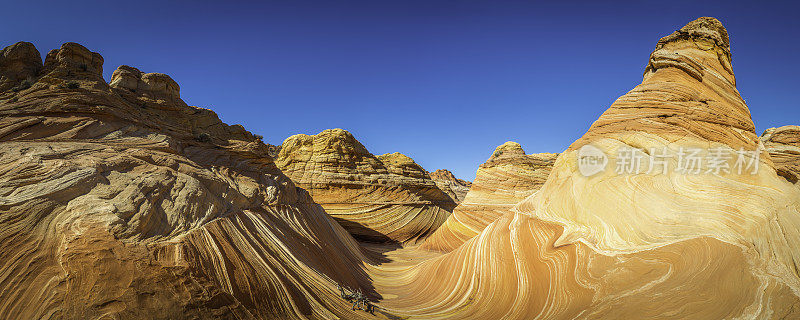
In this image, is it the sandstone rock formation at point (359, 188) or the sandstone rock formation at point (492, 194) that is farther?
the sandstone rock formation at point (359, 188)

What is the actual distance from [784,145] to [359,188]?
1692 centimetres

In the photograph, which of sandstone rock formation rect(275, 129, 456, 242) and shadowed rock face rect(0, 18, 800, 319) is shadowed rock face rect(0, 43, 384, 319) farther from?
sandstone rock formation rect(275, 129, 456, 242)

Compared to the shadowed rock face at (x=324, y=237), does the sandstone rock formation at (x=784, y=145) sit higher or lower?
higher

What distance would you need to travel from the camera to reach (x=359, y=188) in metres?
18.9

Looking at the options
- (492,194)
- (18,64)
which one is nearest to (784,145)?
(492,194)

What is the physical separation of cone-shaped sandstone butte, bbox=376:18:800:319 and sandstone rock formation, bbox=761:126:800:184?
379 cm

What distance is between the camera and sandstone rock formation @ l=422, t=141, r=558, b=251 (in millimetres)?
13914

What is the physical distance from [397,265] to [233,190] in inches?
279

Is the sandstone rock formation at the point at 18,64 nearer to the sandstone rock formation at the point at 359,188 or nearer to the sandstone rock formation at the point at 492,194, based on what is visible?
the sandstone rock formation at the point at 359,188

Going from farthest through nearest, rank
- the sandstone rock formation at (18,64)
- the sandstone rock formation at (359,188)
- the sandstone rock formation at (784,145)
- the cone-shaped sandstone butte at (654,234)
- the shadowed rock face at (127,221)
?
the sandstone rock formation at (359,188) → the sandstone rock formation at (784,145) → the sandstone rock formation at (18,64) → the cone-shaped sandstone butte at (654,234) → the shadowed rock face at (127,221)

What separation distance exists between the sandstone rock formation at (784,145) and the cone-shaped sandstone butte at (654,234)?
12.4ft

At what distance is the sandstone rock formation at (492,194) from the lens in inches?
548

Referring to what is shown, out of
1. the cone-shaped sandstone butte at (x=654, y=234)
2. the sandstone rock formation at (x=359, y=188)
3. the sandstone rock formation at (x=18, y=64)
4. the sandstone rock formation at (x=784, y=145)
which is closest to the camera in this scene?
the cone-shaped sandstone butte at (x=654, y=234)

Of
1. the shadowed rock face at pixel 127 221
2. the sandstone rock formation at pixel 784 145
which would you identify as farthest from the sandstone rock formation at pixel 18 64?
the sandstone rock formation at pixel 784 145
